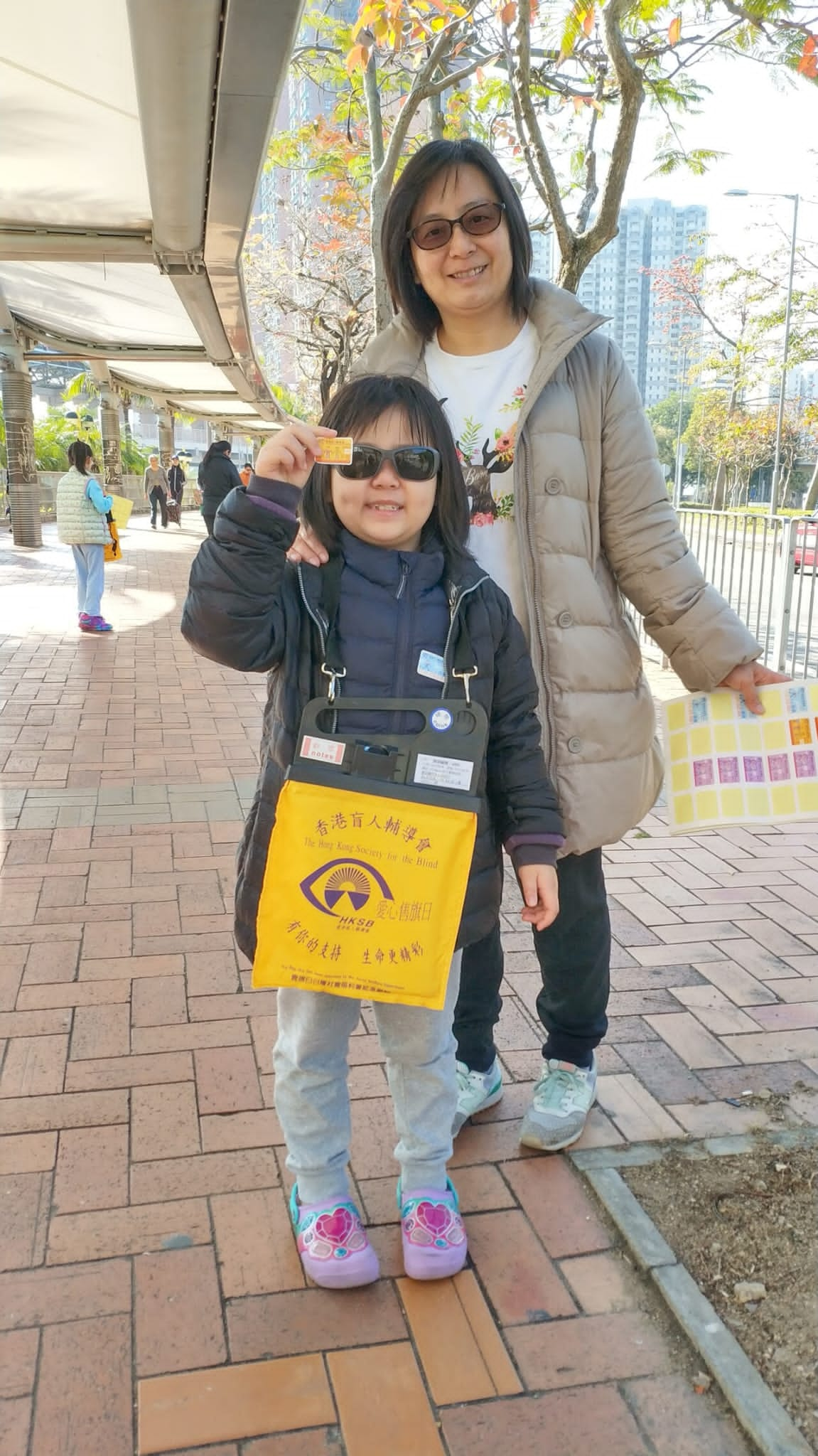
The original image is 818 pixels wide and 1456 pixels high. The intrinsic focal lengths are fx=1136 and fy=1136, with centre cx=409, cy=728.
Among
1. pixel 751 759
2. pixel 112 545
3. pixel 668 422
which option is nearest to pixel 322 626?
pixel 751 759

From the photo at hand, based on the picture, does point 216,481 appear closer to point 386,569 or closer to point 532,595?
point 386,569

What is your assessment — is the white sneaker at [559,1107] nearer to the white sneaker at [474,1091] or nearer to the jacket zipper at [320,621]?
the white sneaker at [474,1091]

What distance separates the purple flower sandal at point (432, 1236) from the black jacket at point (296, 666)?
497mm

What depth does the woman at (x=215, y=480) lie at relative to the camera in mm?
1864

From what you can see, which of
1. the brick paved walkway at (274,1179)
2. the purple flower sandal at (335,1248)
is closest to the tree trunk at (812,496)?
the brick paved walkway at (274,1179)

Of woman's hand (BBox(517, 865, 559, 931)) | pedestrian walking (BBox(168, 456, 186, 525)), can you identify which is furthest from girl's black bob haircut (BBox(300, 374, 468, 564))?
pedestrian walking (BBox(168, 456, 186, 525))

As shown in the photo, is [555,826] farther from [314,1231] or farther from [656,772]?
[314,1231]

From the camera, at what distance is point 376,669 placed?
190 centimetres

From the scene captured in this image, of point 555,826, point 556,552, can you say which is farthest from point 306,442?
point 555,826

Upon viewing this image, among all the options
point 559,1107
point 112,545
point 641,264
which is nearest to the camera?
point 559,1107

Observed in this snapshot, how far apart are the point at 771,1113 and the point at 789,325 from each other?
Result: 23631 mm

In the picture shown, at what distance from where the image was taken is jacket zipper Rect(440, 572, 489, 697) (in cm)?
192

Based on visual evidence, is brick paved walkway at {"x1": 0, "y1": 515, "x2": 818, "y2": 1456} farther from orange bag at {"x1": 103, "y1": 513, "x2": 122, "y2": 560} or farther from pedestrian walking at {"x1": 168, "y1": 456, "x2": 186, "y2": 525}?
pedestrian walking at {"x1": 168, "y1": 456, "x2": 186, "y2": 525}

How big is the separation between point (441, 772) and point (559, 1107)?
3.18ft
